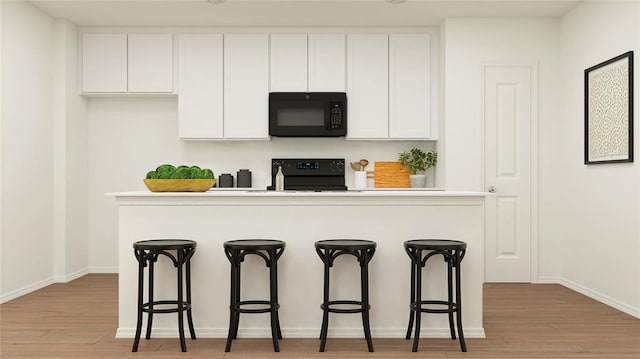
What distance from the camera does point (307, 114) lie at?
6.20 meters

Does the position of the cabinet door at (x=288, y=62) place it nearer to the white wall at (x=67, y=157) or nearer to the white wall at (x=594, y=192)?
the white wall at (x=67, y=157)

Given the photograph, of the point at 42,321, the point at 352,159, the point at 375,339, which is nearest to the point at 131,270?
the point at 42,321

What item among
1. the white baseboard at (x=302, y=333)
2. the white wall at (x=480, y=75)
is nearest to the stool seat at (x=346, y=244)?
the white baseboard at (x=302, y=333)

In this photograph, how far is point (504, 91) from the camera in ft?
19.6

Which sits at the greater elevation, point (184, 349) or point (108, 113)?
point (108, 113)

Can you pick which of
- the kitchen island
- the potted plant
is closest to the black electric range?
the potted plant

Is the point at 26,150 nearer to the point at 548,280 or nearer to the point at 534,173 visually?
the point at 534,173

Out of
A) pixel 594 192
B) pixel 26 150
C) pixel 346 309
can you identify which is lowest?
pixel 346 309

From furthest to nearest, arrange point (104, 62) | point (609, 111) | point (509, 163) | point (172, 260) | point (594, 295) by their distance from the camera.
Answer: point (104, 62) < point (509, 163) < point (594, 295) < point (609, 111) < point (172, 260)

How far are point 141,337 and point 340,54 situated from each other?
3.49 metres

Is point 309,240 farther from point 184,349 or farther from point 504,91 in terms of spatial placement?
point 504,91

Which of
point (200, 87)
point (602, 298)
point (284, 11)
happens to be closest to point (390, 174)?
point (284, 11)

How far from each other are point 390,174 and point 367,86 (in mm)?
943

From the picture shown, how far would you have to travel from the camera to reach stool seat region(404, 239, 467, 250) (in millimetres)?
3590
